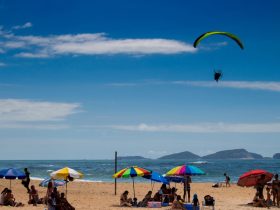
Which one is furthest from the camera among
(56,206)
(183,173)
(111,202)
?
(111,202)

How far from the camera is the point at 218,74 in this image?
17.7 meters

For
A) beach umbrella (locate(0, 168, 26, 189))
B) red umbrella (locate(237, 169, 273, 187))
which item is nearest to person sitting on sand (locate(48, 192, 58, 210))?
beach umbrella (locate(0, 168, 26, 189))

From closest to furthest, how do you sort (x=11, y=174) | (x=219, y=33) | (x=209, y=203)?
1. (x=209, y=203)
2. (x=219, y=33)
3. (x=11, y=174)

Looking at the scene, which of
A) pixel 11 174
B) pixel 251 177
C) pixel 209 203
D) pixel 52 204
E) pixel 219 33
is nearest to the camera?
pixel 52 204

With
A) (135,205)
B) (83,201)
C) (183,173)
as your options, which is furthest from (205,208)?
(83,201)

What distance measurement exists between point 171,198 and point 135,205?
5.65 feet

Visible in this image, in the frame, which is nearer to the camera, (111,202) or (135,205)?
(135,205)

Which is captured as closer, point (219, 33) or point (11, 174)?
point (219, 33)

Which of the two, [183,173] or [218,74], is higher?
[218,74]

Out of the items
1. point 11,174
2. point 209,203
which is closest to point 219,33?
point 209,203

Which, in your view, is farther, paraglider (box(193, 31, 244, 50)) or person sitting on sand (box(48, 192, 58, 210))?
paraglider (box(193, 31, 244, 50))

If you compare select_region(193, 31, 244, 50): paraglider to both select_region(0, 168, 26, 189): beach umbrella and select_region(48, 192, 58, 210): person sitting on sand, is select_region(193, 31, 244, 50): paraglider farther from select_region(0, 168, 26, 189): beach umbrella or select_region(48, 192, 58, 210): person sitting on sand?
select_region(0, 168, 26, 189): beach umbrella

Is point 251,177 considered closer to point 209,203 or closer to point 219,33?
point 209,203

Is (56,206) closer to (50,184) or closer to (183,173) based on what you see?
(50,184)
